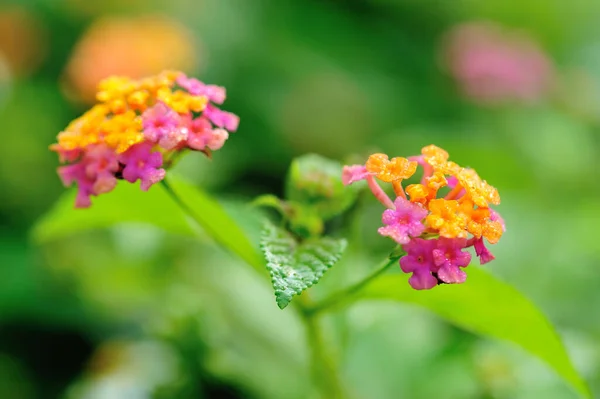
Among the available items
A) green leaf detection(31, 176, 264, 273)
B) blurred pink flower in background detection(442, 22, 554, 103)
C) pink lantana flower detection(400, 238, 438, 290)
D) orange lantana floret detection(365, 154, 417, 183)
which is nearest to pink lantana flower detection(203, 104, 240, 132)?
green leaf detection(31, 176, 264, 273)

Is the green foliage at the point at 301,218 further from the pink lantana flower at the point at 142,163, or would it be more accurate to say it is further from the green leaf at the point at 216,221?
the pink lantana flower at the point at 142,163

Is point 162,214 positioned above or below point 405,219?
below

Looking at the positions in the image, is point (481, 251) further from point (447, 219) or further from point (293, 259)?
point (293, 259)

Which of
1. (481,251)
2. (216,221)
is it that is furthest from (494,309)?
(216,221)

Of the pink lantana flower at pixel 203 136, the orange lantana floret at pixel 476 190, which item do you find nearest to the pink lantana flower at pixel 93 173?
the pink lantana flower at pixel 203 136

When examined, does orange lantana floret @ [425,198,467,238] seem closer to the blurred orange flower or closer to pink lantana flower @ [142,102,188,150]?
pink lantana flower @ [142,102,188,150]

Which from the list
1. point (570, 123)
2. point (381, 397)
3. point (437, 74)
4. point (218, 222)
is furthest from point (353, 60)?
point (218, 222)

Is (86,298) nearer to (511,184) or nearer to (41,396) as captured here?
(41,396)
